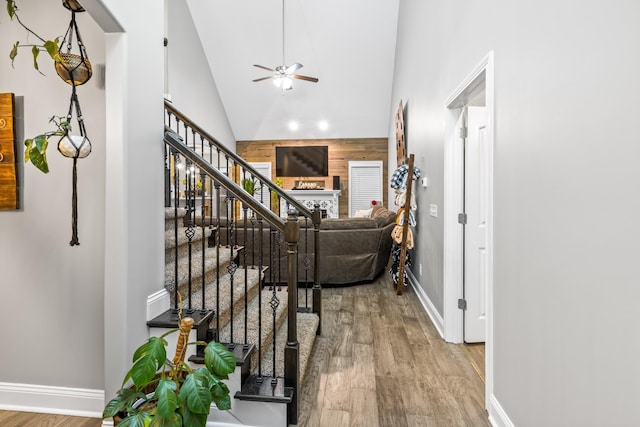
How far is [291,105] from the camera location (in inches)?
330

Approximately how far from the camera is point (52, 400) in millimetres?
1979

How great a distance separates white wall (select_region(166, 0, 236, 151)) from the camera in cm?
649

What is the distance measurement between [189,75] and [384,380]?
698 centimetres

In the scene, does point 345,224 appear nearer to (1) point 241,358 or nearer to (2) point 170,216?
(2) point 170,216

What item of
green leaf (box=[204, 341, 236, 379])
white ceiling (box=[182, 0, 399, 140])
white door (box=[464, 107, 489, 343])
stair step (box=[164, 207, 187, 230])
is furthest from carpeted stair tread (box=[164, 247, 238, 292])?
white ceiling (box=[182, 0, 399, 140])

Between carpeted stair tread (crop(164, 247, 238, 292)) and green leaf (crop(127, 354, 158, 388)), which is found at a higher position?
carpeted stair tread (crop(164, 247, 238, 292))

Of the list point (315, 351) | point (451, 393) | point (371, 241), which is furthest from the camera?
point (371, 241)

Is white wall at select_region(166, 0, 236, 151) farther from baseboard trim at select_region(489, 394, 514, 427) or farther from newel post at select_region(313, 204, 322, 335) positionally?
baseboard trim at select_region(489, 394, 514, 427)

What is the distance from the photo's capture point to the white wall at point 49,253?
1938 mm

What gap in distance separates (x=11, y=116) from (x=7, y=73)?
265mm

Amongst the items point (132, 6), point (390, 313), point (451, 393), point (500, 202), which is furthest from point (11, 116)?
point (390, 313)

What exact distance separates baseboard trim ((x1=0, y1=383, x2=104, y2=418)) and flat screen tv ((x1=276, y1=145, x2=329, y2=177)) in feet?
24.3

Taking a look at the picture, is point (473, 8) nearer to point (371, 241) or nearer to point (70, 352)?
point (371, 241)

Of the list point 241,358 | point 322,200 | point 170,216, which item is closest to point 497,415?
point 241,358
